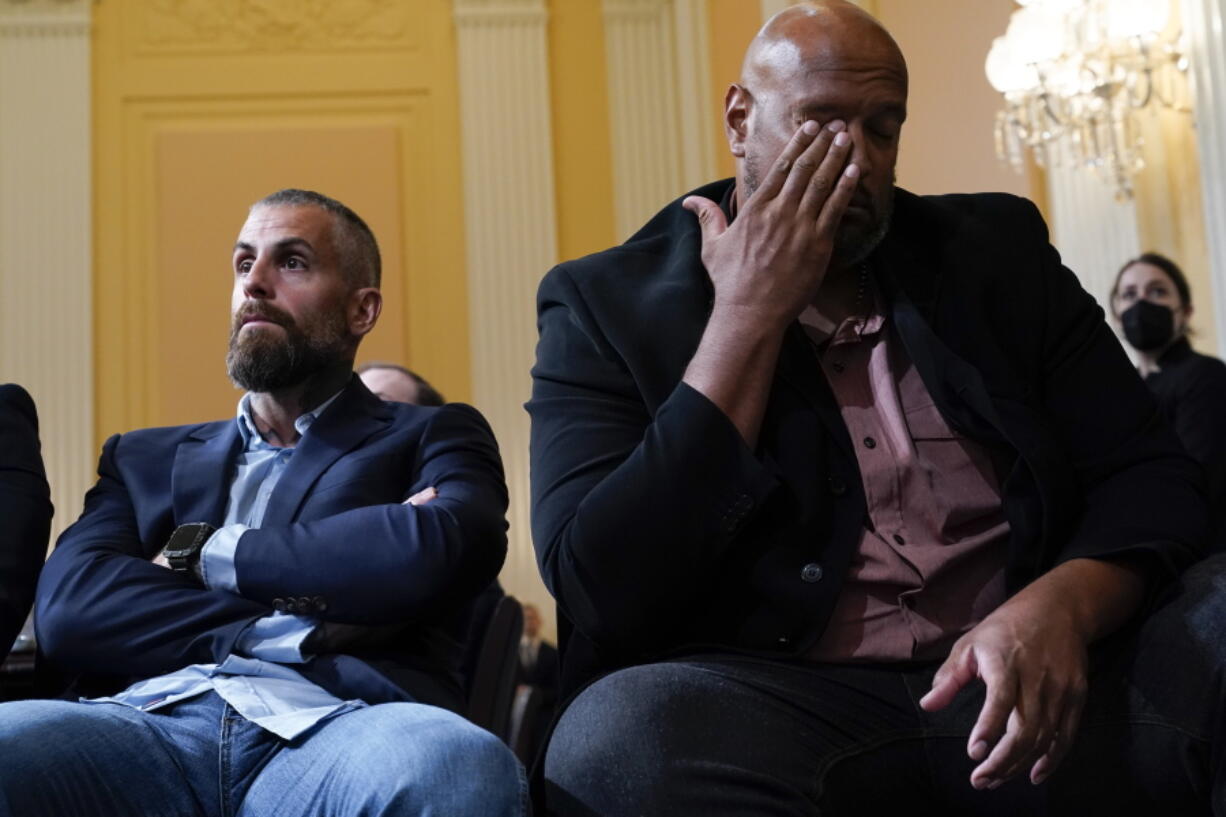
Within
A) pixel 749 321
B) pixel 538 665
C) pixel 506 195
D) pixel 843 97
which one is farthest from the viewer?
pixel 506 195

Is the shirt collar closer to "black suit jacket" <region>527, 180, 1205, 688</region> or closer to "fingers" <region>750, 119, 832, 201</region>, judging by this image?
"black suit jacket" <region>527, 180, 1205, 688</region>

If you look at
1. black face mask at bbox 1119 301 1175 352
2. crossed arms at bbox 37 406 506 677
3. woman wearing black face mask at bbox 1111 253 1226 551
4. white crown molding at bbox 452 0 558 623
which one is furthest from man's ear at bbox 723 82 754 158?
white crown molding at bbox 452 0 558 623

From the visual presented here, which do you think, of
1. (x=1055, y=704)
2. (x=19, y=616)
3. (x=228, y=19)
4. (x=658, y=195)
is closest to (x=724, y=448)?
(x=1055, y=704)

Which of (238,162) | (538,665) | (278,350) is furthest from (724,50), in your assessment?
(278,350)

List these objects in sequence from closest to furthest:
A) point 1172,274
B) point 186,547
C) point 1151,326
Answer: point 186,547, point 1151,326, point 1172,274

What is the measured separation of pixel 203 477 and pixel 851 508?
3.32 feet

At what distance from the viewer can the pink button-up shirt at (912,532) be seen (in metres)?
1.66

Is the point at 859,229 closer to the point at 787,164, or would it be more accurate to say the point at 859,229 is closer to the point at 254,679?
the point at 787,164

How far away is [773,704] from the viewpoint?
1.53 metres

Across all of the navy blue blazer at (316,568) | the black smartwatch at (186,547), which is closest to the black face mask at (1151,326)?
the navy blue blazer at (316,568)

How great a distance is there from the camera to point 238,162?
7.91 m

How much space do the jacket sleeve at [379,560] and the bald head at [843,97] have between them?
1.98 feet

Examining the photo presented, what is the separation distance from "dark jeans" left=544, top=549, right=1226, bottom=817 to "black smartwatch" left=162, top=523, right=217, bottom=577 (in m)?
0.76

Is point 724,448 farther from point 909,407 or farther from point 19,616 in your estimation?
point 19,616
